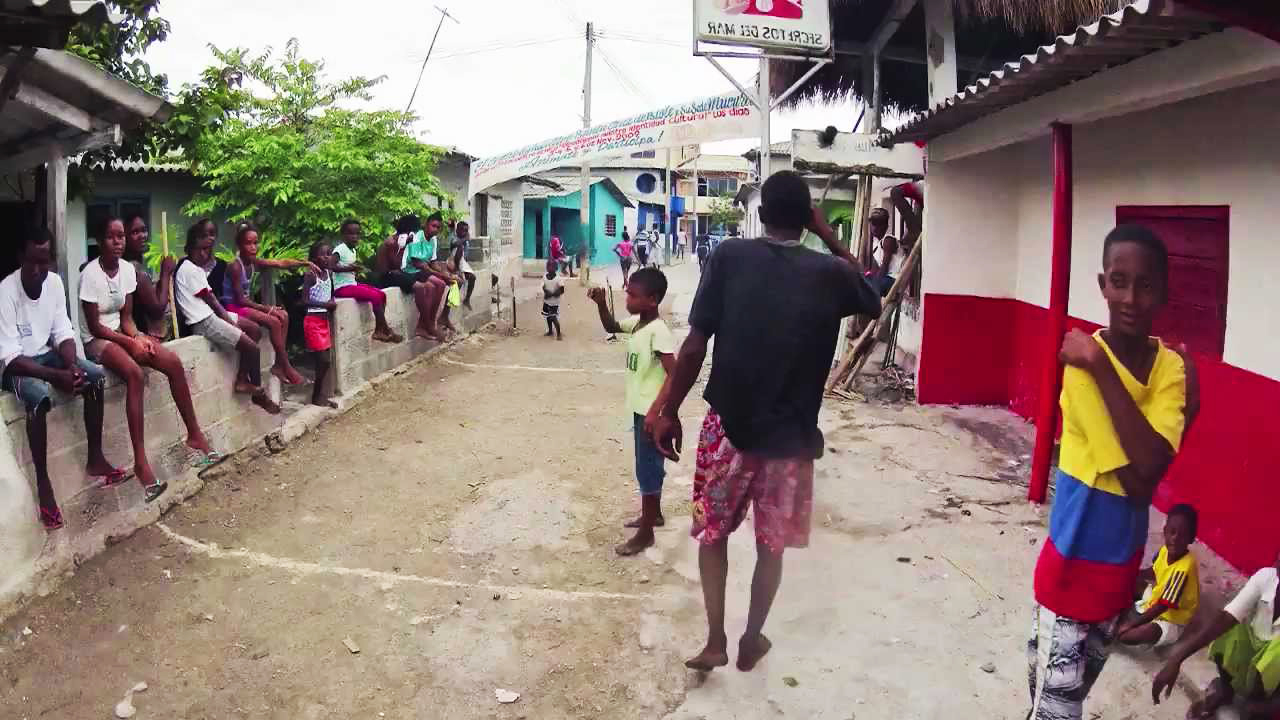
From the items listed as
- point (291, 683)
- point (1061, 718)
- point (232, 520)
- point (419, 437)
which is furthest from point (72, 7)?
point (419, 437)

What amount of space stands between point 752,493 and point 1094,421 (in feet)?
4.42

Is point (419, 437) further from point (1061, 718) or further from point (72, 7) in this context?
point (1061, 718)

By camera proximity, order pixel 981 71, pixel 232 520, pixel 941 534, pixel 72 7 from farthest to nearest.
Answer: pixel 981 71, pixel 232 520, pixel 941 534, pixel 72 7

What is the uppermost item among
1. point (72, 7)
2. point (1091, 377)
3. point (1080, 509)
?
point (72, 7)

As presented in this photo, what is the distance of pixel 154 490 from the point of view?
5.43m

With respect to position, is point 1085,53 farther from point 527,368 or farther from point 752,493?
point 527,368

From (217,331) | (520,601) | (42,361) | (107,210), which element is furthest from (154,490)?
(107,210)

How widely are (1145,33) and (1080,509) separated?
251cm

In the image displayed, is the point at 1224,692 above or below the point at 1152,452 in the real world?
below

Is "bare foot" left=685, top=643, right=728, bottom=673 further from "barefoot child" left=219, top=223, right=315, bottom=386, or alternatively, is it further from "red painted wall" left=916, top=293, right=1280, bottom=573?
"barefoot child" left=219, top=223, right=315, bottom=386

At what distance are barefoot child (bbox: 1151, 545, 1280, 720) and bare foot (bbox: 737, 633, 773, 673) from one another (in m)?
1.37

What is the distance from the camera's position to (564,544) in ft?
17.1

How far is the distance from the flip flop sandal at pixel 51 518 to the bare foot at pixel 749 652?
3.42 meters

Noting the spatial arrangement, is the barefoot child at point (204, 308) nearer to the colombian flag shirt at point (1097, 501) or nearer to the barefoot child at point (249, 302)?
the barefoot child at point (249, 302)
